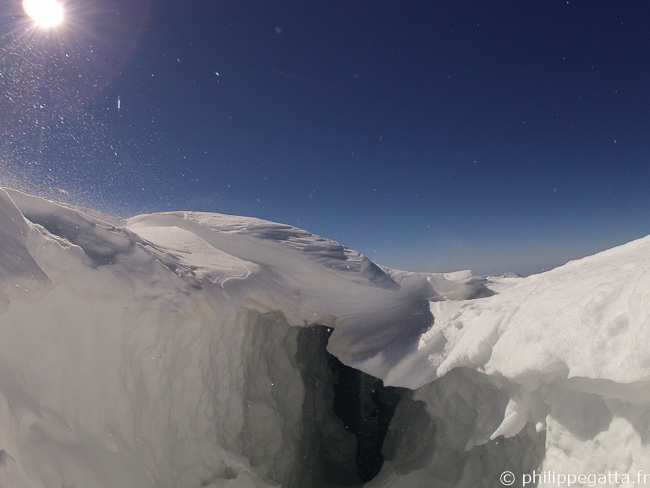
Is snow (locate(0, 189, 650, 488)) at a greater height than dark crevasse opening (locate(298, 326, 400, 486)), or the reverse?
snow (locate(0, 189, 650, 488))

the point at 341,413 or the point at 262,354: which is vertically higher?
the point at 262,354

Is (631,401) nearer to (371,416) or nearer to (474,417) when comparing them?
(474,417)

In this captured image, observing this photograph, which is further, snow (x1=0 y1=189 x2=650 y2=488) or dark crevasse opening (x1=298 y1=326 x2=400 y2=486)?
dark crevasse opening (x1=298 y1=326 x2=400 y2=486)

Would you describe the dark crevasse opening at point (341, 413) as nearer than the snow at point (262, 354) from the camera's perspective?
No

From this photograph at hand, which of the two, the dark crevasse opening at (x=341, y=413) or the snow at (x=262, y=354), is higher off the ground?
the snow at (x=262, y=354)

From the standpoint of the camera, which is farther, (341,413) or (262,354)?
(341,413)
